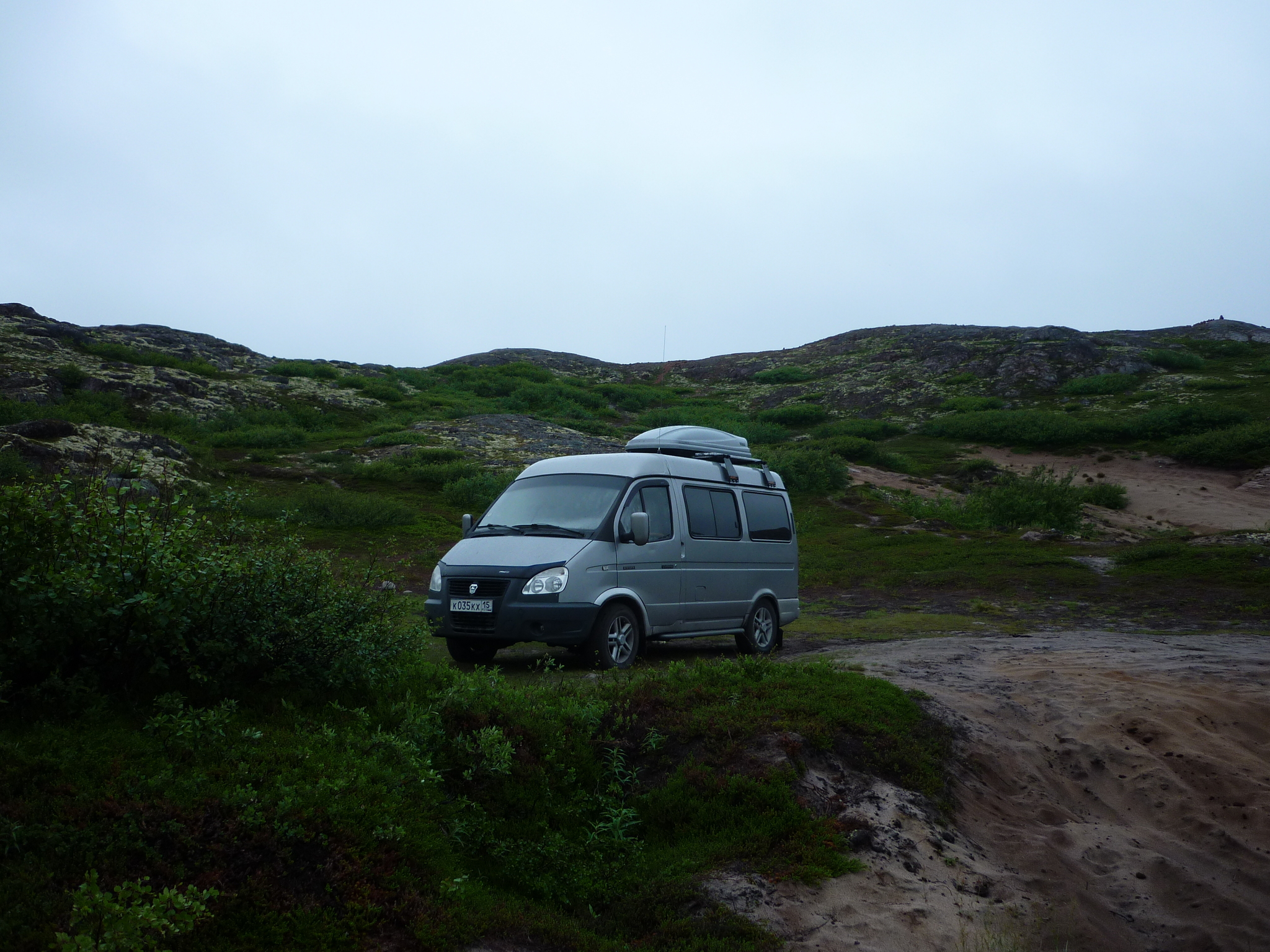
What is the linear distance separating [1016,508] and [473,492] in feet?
47.3

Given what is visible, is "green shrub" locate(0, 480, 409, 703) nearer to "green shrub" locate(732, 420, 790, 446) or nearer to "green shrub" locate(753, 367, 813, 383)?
"green shrub" locate(732, 420, 790, 446)

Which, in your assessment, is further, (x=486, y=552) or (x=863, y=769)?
(x=486, y=552)

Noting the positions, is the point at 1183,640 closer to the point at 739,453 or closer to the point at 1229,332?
the point at 739,453

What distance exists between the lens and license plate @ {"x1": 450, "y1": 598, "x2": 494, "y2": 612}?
8.98 m

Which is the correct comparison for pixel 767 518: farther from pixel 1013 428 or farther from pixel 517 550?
pixel 1013 428

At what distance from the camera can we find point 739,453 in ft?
41.0

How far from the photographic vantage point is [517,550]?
30.7 ft

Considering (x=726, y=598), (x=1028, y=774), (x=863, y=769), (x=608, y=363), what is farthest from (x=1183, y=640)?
(x=608, y=363)

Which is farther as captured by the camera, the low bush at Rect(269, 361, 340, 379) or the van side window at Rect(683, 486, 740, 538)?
the low bush at Rect(269, 361, 340, 379)

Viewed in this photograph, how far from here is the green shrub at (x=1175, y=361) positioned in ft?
186

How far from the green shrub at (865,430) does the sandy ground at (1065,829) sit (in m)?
37.5

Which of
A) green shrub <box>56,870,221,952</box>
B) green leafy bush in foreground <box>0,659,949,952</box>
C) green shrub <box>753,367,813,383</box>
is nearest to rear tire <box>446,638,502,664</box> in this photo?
green leafy bush in foreground <box>0,659,949,952</box>

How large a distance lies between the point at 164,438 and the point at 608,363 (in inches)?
2383

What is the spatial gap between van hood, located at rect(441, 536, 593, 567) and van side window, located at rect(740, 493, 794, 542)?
3.16m
